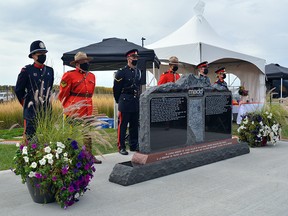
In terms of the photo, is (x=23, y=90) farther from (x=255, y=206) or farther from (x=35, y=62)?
(x=255, y=206)

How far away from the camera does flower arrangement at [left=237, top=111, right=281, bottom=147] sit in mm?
7062

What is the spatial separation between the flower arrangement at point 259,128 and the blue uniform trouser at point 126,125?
250 cm

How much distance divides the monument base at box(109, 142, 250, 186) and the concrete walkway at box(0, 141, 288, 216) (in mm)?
100

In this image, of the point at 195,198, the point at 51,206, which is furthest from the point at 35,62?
the point at 195,198

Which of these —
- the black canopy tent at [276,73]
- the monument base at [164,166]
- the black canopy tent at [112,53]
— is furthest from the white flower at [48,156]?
the black canopy tent at [276,73]

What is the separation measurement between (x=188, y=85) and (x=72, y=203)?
2.94m

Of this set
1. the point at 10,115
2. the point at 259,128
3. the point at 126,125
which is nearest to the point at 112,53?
the point at 126,125

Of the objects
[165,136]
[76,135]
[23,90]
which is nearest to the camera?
[76,135]

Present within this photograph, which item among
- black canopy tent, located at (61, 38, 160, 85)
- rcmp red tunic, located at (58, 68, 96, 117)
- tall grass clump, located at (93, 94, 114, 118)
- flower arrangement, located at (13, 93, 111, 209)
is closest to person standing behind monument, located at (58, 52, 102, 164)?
rcmp red tunic, located at (58, 68, 96, 117)

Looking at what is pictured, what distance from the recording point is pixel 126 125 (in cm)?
625

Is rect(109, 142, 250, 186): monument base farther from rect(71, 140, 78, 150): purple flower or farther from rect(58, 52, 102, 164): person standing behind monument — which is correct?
rect(58, 52, 102, 164): person standing behind monument

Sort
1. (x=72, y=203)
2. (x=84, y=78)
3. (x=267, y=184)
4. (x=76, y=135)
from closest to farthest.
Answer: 1. (x=72, y=203)
2. (x=76, y=135)
3. (x=267, y=184)
4. (x=84, y=78)

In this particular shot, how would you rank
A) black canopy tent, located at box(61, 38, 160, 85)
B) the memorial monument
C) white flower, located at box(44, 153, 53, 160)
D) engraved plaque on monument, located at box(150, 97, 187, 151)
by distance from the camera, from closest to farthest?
white flower, located at box(44, 153, 53, 160)
the memorial monument
engraved plaque on monument, located at box(150, 97, 187, 151)
black canopy tent, located at box(61, 38, 160, 85)

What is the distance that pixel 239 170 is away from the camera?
5055mm
